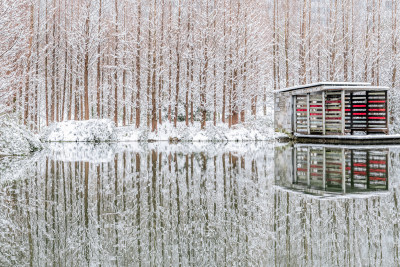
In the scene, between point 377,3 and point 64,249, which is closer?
point 64,249

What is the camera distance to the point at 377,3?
125 feet

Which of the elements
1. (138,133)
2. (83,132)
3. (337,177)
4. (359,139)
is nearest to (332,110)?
(359,139)

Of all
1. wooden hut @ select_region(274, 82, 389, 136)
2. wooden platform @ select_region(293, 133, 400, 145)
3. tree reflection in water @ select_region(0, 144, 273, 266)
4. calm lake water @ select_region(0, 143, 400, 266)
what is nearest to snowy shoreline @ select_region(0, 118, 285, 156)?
wooden hut @ select_region(274, 82, 389, 136)

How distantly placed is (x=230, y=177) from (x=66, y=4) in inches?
1327

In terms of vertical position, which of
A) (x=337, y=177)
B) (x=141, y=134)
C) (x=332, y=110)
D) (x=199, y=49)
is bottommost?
(x=337, y=177)

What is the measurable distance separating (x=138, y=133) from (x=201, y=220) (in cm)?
2332

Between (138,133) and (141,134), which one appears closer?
(141,134)

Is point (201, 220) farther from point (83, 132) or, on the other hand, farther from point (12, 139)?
point (83, 132)

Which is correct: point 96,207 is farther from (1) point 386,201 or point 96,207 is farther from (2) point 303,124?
(2) point 303,124

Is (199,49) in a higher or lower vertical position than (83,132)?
higher

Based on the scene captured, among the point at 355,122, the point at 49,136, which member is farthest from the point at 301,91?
the point at 49,136

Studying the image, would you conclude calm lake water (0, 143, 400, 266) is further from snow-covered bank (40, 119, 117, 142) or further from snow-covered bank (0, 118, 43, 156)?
snow-covered bank (40, 119, 117, 142)

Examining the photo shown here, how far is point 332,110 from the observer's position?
25.2m

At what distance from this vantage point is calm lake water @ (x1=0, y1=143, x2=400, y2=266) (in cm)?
391
